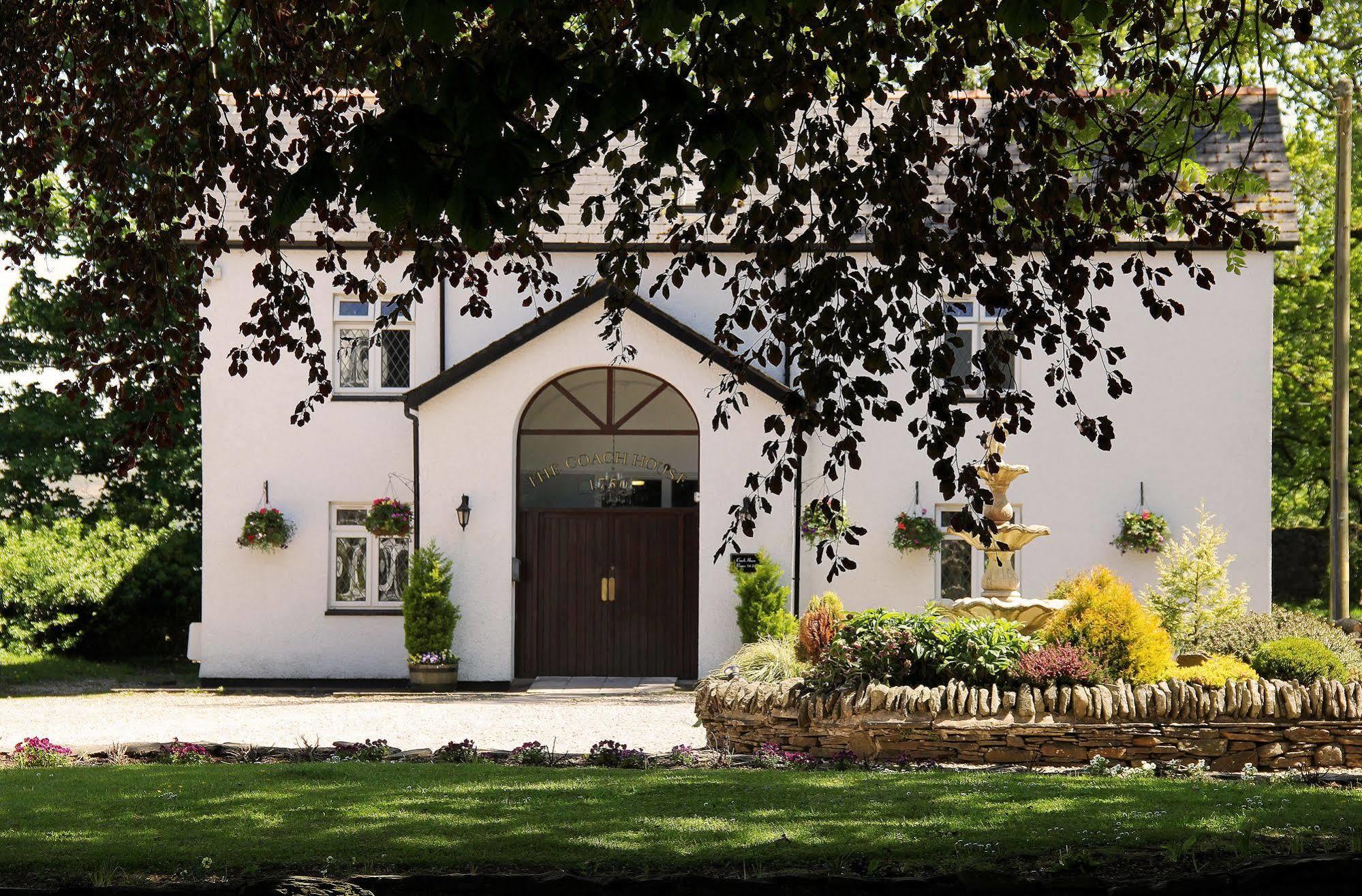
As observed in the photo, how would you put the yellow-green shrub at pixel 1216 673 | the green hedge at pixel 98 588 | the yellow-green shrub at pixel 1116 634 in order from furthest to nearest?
the green hedge at pixel 98 588, the yellow-green shrub at pixel 1116 634, the yellow-green shrub at pixel 1216 673

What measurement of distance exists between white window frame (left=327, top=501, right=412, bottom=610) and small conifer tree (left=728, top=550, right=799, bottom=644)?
15.8 ft

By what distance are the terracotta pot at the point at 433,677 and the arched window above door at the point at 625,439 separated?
2.56m

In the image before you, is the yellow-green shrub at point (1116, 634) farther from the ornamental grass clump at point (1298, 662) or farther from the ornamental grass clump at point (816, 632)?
the ornamental grass clump at point (816, 632)

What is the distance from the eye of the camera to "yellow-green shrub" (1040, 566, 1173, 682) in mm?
11055

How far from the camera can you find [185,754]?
32.5 feet

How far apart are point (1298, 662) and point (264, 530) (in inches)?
523

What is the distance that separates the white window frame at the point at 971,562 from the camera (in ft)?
62.4

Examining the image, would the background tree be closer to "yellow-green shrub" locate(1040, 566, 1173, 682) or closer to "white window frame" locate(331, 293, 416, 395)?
"white window frame" locate(331, 293, 416, 395)

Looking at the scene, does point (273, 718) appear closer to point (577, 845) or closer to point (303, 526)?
point (303, 526)

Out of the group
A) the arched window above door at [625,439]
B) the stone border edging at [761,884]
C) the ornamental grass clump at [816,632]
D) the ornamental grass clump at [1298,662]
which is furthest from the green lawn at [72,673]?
the stone border edging at [761,884]

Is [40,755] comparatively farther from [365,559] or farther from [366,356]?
[366,356]

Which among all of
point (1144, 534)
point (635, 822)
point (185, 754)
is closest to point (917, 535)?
point (1144, 534)

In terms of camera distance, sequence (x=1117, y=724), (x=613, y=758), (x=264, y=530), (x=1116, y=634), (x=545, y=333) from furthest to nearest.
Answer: (x=264, y=530) < (x=545, y=333) < (x=1116, y=634) < (x=1117, y=724) < (x=613, y=758)

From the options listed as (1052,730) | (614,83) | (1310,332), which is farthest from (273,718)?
(1310,332)
